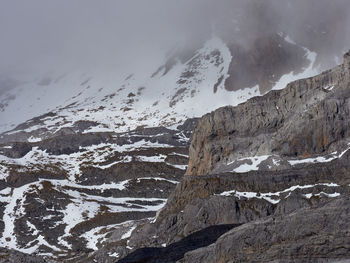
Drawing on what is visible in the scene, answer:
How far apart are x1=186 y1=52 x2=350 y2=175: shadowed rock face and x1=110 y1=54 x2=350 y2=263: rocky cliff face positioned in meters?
0.18

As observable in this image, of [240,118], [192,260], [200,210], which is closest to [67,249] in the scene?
[240,118]

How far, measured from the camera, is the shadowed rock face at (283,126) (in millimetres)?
102188

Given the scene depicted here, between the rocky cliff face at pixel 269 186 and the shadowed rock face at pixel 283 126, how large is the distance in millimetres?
178

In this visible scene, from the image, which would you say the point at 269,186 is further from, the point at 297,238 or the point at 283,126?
the point at 297,238

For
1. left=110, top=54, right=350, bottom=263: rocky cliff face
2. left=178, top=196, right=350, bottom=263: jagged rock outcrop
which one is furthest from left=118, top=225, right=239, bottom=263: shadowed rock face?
left=178, top=196, right=350, bottom=263: jagged rock outcrop

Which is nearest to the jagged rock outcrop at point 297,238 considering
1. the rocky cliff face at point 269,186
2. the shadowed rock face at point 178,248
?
the rocky cliff face at point 269,186

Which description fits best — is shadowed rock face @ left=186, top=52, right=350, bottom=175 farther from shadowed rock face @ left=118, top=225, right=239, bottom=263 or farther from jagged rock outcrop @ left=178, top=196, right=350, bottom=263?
jagged rock outcrop @ left=178, top=196, right=350, bottom=263

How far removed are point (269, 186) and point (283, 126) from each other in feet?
88.7

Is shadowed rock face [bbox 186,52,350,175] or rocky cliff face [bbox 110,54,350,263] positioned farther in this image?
shadowed rock face [bbox 186,52,350,175]

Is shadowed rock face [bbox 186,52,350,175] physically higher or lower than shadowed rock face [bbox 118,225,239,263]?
higher

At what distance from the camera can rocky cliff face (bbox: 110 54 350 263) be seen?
4634 centimetres

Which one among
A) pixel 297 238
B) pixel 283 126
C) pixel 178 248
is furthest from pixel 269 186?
pixel 297 238

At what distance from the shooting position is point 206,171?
397 ft

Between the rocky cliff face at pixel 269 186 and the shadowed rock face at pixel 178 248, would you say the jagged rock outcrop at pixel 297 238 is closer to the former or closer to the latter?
the rocky cliff face at pixel 269 186
